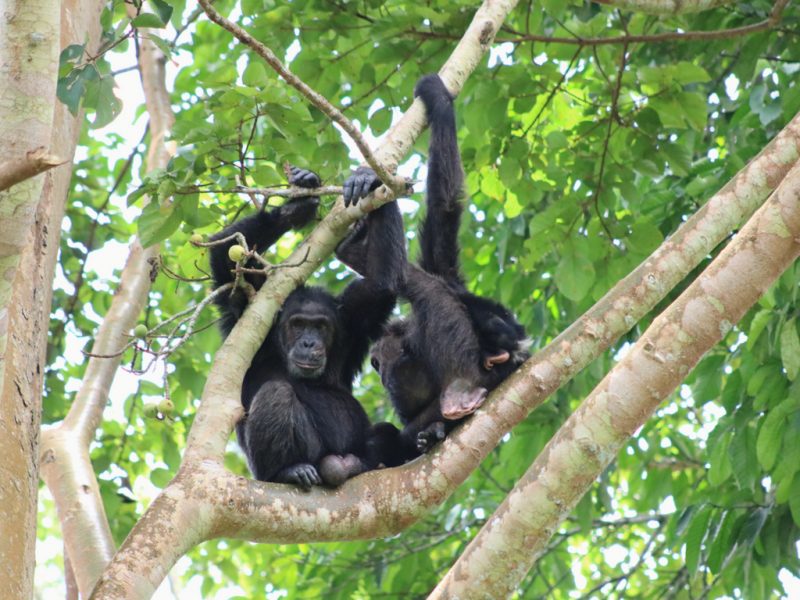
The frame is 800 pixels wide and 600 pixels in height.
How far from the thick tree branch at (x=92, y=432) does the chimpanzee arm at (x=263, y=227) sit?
545 mm

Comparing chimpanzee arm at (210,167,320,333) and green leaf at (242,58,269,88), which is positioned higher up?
green leaf at (242,58,269,88)

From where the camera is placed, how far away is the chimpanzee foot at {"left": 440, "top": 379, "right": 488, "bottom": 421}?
6.49m

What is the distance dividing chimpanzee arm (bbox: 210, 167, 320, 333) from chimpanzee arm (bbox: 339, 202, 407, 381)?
0.46 metres

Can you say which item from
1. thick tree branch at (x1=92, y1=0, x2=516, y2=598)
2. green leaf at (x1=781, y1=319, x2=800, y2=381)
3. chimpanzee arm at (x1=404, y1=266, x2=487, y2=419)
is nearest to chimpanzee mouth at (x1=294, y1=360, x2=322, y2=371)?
chimpanzee arm at (x1=404, y1=266, x2=487, y2=419)

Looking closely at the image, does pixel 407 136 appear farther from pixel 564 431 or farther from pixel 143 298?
pixel 143 298

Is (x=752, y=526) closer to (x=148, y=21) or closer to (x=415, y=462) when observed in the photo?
(x=415, y=462)

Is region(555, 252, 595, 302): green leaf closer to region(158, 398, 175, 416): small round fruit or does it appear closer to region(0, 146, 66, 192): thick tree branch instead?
region(158, 398, 175, 416): small round fruit

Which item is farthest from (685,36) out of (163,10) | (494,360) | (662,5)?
(163,10)

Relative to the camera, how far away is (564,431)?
468cm

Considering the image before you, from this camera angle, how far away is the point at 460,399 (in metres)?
6.66

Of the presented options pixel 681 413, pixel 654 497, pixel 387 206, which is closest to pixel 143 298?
pixel 387 206

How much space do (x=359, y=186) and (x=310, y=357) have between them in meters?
1.86

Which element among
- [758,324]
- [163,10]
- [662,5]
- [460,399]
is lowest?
[460,399]

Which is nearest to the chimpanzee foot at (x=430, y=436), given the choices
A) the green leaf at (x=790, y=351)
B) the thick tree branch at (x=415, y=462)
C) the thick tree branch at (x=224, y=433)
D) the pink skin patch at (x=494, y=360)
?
the pink skin patch at (x=494, y=360)
